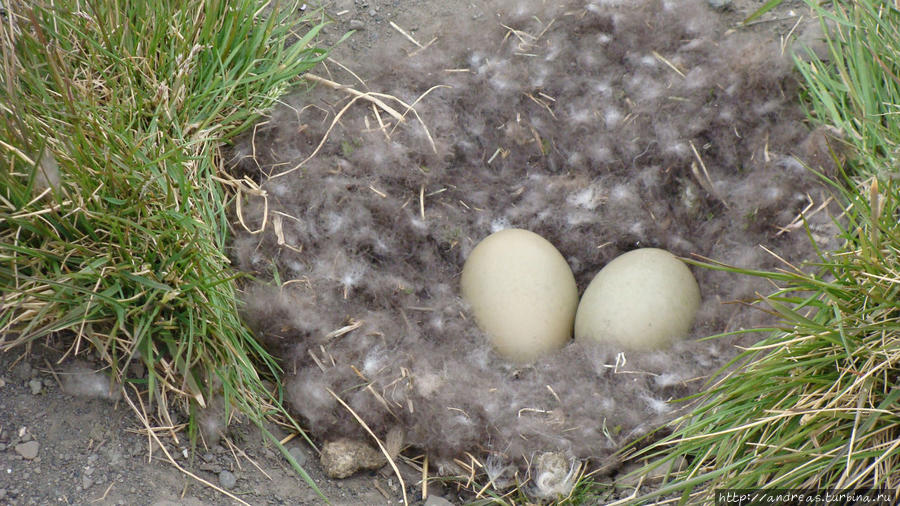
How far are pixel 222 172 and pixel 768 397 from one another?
70.5 inches

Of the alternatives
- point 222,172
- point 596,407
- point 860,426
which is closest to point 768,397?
point 860,426

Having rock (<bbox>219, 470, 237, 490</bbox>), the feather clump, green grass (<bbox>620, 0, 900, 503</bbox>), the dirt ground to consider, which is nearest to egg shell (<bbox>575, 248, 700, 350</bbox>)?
the feather clump

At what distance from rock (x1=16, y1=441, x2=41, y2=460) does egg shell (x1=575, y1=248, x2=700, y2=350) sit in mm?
1562

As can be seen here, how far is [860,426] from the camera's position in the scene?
1.78 metres

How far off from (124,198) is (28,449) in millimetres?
697

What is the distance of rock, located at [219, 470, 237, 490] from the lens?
2.18m

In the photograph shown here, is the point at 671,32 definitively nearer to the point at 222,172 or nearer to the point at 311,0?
the point at 311,0

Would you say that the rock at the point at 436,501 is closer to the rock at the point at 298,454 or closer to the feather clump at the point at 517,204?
the feather clump at the point at 517,204

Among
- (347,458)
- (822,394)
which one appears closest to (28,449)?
(347,458)

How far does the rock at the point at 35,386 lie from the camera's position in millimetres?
2104

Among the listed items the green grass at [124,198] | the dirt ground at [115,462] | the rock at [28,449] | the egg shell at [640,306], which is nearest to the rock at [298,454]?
the dirt ground at [115,462]

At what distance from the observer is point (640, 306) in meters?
2.43

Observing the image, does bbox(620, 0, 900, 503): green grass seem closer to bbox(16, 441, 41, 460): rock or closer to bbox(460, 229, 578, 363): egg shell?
bbox(460, 229, 578, 363): egg shell

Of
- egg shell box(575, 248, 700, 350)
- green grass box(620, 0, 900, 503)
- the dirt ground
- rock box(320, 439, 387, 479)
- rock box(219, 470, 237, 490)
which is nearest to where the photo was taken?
green grass box(620, 0, 900, 503)
